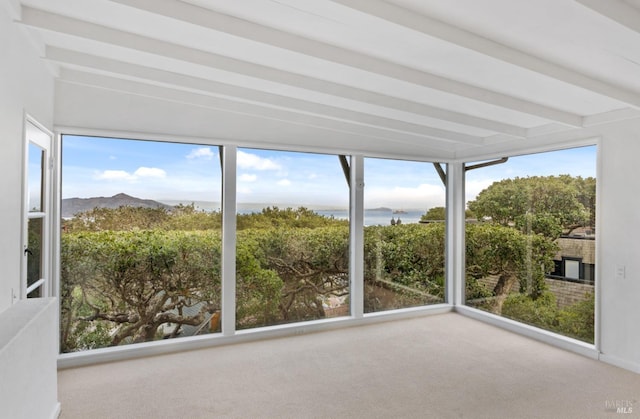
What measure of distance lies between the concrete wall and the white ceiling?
159cm

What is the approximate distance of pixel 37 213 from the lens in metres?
2.90

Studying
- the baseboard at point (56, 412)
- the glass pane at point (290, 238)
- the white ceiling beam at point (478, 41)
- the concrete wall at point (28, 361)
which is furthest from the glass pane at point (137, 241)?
the white ceiling beam at point (478, 41)

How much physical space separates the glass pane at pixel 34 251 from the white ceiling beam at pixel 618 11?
3.58m

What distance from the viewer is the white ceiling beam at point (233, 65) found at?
2.14m

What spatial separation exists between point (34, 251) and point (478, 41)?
3.46 metres

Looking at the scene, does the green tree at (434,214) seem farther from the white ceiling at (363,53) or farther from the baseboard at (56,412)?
the baseboard at (56,412)

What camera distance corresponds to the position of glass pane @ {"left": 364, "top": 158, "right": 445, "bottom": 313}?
5.01 meters

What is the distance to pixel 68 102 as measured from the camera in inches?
127

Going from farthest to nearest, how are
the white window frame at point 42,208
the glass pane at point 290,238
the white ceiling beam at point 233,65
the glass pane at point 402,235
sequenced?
1. the glass pane at point 402,235
2. the glass pane at point 290,238
3. the white window frame at point 42,208
4. the white ceiling beam at point 233,65

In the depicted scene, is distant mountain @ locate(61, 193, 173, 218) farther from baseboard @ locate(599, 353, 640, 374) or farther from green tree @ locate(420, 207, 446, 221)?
baseboard @ locate(599, 353, 640, 374)

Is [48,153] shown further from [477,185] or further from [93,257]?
[477,185]

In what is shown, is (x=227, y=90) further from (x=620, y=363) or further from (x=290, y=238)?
(x=620, y=363)

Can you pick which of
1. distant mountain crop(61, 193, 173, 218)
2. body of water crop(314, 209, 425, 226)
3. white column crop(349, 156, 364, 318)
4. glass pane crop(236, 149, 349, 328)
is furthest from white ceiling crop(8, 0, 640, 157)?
body of water crop(314, 209, 425, 226)

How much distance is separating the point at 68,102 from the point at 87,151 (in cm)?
54
